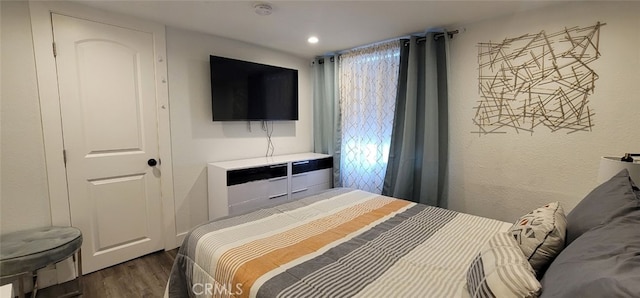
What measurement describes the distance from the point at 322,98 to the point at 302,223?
2.40 m

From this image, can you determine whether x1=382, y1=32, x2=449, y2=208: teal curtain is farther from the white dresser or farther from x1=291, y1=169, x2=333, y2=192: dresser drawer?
the white dresser

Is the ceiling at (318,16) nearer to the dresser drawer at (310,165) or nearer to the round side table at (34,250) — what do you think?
the dresser drawer at (310,165)

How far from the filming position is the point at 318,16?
2434 millimetres

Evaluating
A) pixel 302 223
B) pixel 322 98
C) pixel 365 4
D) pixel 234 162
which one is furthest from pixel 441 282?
pixel 322 98

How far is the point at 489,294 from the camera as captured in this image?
885 millimetres

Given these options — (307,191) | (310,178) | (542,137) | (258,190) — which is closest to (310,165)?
(310,178)

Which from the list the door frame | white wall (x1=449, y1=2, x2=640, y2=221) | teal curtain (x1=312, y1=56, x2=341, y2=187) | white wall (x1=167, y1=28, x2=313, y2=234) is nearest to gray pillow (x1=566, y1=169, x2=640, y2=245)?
white wall (x1=449, y1=2, x2=640, y2=221)

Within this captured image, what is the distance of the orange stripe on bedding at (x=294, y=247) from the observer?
3.98 feet

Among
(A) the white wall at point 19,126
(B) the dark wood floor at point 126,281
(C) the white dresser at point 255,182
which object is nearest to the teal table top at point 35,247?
(A) the white wall at point 19,126

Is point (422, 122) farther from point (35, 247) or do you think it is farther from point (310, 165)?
point (35, 247)

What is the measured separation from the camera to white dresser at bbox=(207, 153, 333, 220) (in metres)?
2.75

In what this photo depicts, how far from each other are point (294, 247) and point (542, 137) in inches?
89.7

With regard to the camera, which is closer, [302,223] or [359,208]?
[302,223]

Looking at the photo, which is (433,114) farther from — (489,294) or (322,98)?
(489,294)
